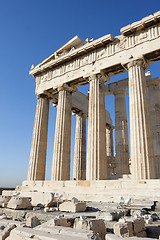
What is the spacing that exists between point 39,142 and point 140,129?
469 inches

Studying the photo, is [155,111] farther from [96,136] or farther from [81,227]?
[81,227]

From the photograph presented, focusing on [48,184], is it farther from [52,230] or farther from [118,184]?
[52,230]

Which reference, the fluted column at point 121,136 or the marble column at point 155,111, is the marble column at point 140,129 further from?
the fluted column at point 121,136

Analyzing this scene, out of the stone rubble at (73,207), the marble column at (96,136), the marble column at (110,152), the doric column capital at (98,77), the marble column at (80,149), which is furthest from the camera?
the marble column at (110,152)

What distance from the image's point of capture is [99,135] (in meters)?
17.7

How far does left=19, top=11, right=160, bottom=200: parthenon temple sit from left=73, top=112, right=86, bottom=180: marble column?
0.91 feet

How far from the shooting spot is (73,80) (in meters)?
21.9

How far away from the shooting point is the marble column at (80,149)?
28.4 metres

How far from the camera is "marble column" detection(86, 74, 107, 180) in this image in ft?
55.1

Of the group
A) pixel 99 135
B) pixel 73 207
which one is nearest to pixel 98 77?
pixel 99 135

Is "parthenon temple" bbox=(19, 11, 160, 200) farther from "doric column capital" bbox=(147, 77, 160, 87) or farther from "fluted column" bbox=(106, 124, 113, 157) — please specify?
"fluted column" bbox=(106, 124, 113, 157)

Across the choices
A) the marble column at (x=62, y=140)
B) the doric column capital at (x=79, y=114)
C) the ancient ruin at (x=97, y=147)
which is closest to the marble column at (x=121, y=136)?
the ancient ruin at (x=97, y=147)

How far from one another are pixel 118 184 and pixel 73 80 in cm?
1231

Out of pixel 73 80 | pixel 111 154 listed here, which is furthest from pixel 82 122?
pixel 73 80
